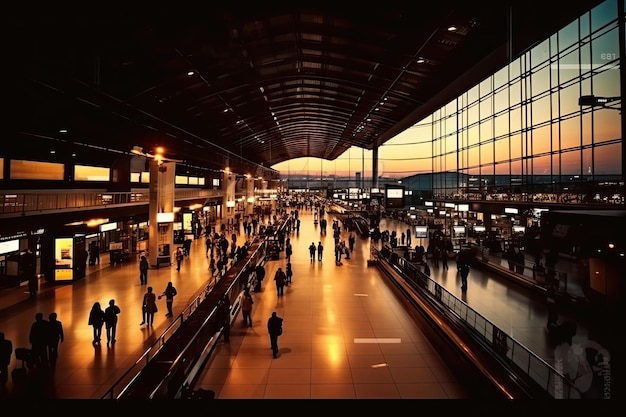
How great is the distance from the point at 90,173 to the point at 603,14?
2518 centimetres

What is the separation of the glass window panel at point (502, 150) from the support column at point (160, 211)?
19.0m

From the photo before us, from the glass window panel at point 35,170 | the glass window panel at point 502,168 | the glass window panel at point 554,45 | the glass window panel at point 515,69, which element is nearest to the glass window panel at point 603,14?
the glass window panel at point 554,45

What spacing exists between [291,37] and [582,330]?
14982mm

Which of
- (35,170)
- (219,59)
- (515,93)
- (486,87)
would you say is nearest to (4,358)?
(35,170)

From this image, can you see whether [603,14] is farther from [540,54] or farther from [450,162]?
[450,162]

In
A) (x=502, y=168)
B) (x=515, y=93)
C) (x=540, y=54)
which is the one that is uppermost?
(x=540, y=54)

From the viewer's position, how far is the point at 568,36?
15.0m

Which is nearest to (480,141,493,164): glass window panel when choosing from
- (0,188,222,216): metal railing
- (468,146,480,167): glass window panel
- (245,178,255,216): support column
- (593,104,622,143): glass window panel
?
(468,146,480,167): glass window panel

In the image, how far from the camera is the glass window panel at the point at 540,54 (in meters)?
16.8

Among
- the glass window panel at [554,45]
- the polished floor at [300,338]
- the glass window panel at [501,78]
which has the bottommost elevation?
the polished floor at [300,338]

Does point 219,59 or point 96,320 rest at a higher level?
point 219,59

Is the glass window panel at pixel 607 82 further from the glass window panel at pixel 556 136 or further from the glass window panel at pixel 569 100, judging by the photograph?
the glass window panel at pixel 556 136

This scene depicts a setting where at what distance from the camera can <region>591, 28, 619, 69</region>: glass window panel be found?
1210 centimetres

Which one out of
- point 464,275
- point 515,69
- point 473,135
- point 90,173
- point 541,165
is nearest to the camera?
point 464,275
